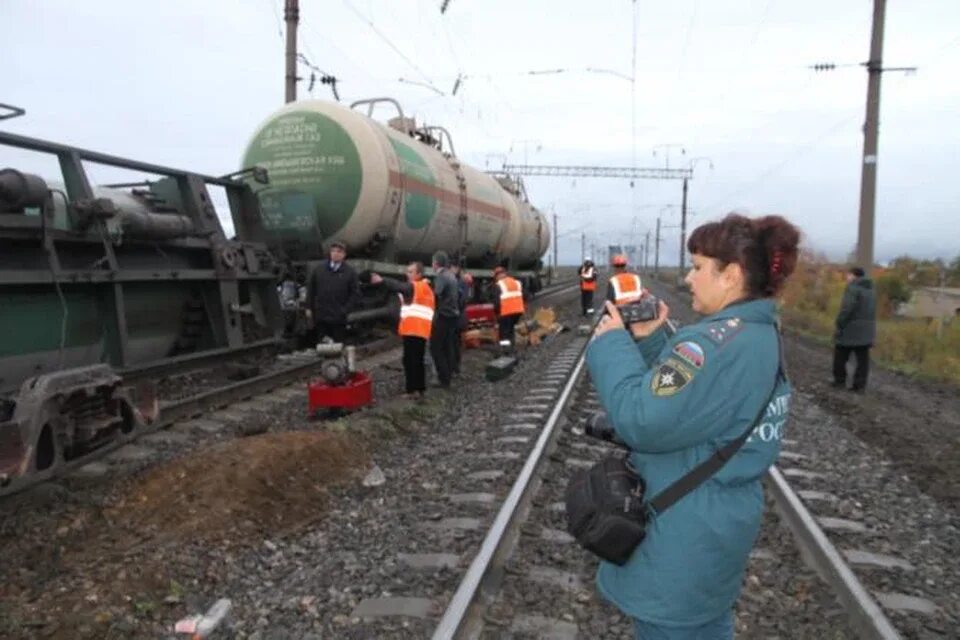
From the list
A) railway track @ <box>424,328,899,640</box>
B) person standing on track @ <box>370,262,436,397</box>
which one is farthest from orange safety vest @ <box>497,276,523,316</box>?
railway track @ <box>424,328,899,640</box>

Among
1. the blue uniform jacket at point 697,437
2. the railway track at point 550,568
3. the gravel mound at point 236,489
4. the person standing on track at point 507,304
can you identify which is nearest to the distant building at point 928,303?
the person standing on track at point 507,304

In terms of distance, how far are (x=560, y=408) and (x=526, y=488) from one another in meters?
2.86

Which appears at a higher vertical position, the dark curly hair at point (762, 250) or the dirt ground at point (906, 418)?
the dark curly hair at point (762, 250)

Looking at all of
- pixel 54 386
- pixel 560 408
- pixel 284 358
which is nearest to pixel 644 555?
pixel 54 386

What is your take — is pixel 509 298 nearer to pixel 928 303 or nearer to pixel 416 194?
pixel 416 194

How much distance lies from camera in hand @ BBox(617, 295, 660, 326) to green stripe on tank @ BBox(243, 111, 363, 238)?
9.35 meters

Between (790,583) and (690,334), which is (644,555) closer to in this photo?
(690,334)

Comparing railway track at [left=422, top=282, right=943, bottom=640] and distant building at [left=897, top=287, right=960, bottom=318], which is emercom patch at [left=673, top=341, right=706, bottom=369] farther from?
distant building at [left=897, top=287, right=960, bottom=318]

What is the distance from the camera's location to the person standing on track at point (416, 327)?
909 centimetres

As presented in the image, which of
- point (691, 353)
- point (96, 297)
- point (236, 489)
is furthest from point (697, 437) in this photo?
point (96, 297)

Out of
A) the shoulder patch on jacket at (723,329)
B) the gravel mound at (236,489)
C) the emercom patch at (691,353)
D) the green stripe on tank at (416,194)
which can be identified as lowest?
the gravel mound at (236,489)

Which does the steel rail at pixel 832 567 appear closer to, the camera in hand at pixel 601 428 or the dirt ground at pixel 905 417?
the dirt ground at pixel 905 417

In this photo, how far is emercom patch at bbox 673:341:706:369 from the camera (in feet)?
6.09

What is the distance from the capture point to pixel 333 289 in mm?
9812
